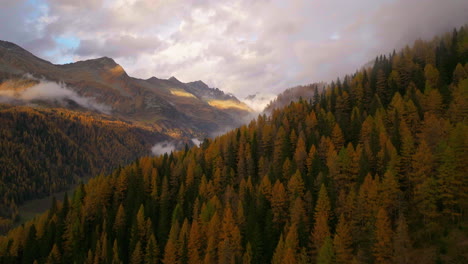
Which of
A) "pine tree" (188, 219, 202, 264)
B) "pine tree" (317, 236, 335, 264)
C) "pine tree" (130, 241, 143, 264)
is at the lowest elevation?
"pine tree" (130, 241, 143, 264)

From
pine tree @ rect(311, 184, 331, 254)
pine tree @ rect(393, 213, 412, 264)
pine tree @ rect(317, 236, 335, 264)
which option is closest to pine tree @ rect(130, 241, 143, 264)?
pine tree @ rect(311, 184, 331, 254)

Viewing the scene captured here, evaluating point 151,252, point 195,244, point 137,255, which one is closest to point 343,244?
point 195,244

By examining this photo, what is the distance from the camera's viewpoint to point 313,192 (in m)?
93.5

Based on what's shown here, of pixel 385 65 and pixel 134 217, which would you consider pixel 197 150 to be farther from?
pixel 385 65

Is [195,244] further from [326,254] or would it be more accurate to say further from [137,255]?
[326,254]

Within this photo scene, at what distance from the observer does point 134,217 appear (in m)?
113

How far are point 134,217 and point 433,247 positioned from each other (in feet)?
274

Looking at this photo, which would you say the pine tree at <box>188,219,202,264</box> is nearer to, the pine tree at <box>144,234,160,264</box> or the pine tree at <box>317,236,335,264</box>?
the pine tree at <box>144,234,160,264</box>

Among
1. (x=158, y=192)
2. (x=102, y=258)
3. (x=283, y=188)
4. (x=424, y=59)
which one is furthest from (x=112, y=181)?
(x=424, y=59)

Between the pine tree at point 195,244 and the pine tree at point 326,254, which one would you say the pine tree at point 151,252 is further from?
the pine tree at point 326,254

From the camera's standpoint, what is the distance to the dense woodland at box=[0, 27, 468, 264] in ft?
228

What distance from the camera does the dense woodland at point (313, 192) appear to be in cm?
6962

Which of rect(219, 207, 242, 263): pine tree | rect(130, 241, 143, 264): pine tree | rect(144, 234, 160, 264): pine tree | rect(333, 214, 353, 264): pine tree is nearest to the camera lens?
rect(333, 214, 353, 264): pine tree

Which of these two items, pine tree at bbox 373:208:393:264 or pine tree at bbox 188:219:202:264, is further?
pine tree at bbox 188:219:202:264
